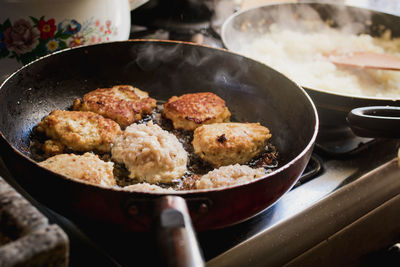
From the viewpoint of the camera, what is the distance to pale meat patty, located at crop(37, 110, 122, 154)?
1216mm

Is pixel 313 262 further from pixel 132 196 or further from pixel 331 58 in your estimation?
pixel 331 58

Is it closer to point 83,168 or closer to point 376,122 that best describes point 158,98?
point 83,168

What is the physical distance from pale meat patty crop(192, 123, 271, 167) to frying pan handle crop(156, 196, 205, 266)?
1.76 feet

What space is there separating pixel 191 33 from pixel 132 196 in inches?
58.2

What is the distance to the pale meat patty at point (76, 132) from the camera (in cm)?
122

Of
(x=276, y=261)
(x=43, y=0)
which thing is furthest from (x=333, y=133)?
(x=43, y=0)

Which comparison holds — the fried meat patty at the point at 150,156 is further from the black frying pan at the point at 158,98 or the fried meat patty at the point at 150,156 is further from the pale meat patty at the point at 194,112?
the black frying pan at the point at 158,98

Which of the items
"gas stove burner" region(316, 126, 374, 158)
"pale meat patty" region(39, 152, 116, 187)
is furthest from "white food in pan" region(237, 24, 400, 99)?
"pale meat patty" region(39, 152, 116, 187)

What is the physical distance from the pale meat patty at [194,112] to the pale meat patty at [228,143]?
0.26ft

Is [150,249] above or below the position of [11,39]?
below

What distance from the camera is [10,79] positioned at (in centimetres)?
115

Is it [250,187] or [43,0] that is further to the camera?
[43,0]

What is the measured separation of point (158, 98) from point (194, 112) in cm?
27

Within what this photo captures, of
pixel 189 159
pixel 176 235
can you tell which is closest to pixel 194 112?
pixel 189 159
